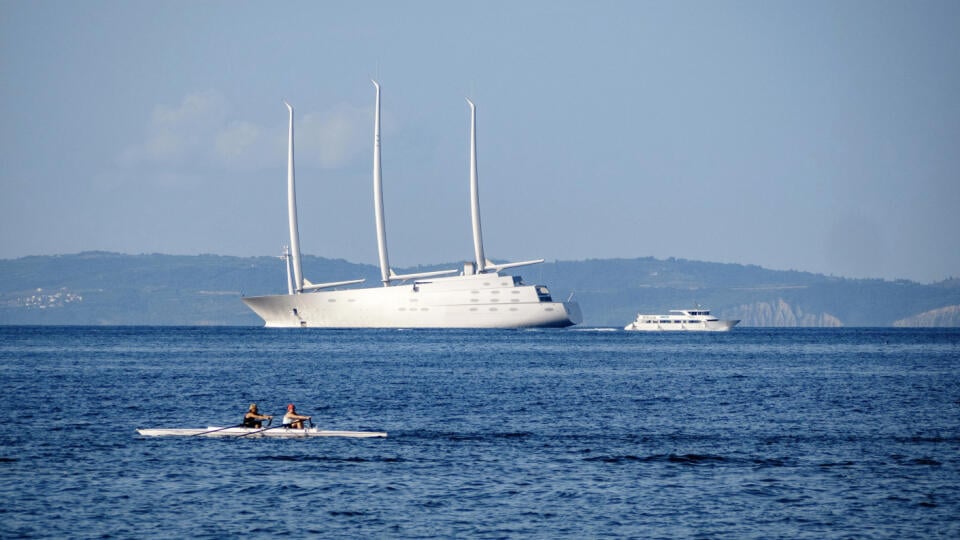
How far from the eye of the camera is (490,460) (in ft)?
120

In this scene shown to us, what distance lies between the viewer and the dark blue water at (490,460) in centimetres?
2845

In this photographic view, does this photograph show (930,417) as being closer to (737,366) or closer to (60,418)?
(60,418)

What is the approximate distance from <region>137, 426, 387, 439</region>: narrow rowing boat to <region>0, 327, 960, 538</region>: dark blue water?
0.44m

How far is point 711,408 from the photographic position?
53.8 metres

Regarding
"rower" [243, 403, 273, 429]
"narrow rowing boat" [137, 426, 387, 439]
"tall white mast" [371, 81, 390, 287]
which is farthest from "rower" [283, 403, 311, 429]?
"tall white mast" [371, 81, 390, 287]

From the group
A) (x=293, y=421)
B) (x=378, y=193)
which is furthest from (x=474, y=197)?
(x=293, y=421)

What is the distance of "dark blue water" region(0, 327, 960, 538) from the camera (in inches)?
1120

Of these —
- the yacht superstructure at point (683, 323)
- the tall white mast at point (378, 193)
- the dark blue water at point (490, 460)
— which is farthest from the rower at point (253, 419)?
the yacht superstructure at point (683, 323)

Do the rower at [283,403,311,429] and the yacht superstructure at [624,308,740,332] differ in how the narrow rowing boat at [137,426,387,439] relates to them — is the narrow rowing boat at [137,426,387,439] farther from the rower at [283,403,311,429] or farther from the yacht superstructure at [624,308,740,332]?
the yacht superstructure at [624,308,740,332]

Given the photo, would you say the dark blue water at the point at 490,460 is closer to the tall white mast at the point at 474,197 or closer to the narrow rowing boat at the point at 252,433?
the narrow rowing boat at the point at 252,433

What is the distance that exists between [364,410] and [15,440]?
1471 cm

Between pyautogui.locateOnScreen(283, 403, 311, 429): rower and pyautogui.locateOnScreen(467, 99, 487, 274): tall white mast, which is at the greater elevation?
pyautogui.locateOnScreen(467, 99, 487, 274): tall white mast

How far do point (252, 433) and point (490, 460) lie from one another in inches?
336

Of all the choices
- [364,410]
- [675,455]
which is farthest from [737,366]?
[675,455]
